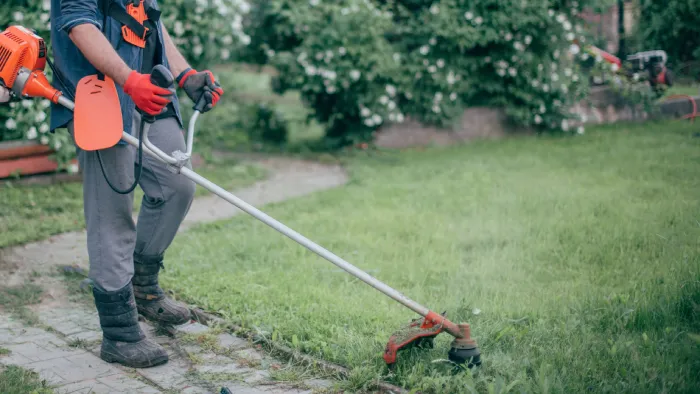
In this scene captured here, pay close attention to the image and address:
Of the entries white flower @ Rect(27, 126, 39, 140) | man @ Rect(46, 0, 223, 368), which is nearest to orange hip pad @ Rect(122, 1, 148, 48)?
man @ Rect(46, 0, 223, 368)

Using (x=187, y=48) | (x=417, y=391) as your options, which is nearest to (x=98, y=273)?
(x=417, y=391)

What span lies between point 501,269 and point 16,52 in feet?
9.27

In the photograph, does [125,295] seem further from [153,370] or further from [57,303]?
[57,303]

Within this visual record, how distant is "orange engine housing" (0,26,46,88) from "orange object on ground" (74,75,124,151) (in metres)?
0.29

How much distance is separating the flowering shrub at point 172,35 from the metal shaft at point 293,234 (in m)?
3.14

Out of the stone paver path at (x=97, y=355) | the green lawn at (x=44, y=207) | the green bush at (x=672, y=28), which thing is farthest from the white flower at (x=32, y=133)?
the green bush at (x=672, y=28)

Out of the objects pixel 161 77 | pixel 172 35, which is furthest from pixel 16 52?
pixel 172 35

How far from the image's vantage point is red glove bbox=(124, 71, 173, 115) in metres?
2.96

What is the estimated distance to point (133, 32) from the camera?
331 cm

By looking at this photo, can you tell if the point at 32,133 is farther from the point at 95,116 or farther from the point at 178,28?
the point at 95,116

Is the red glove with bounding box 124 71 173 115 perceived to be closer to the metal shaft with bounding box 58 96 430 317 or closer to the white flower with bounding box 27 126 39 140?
the metal shaft with bounding box 58 96 430 317

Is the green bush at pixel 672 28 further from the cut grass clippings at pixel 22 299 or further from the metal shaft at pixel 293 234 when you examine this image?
the cut grass clippings at pixel 22 299

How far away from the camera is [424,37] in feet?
27.7

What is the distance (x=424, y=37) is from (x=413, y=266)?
15.1 ft
